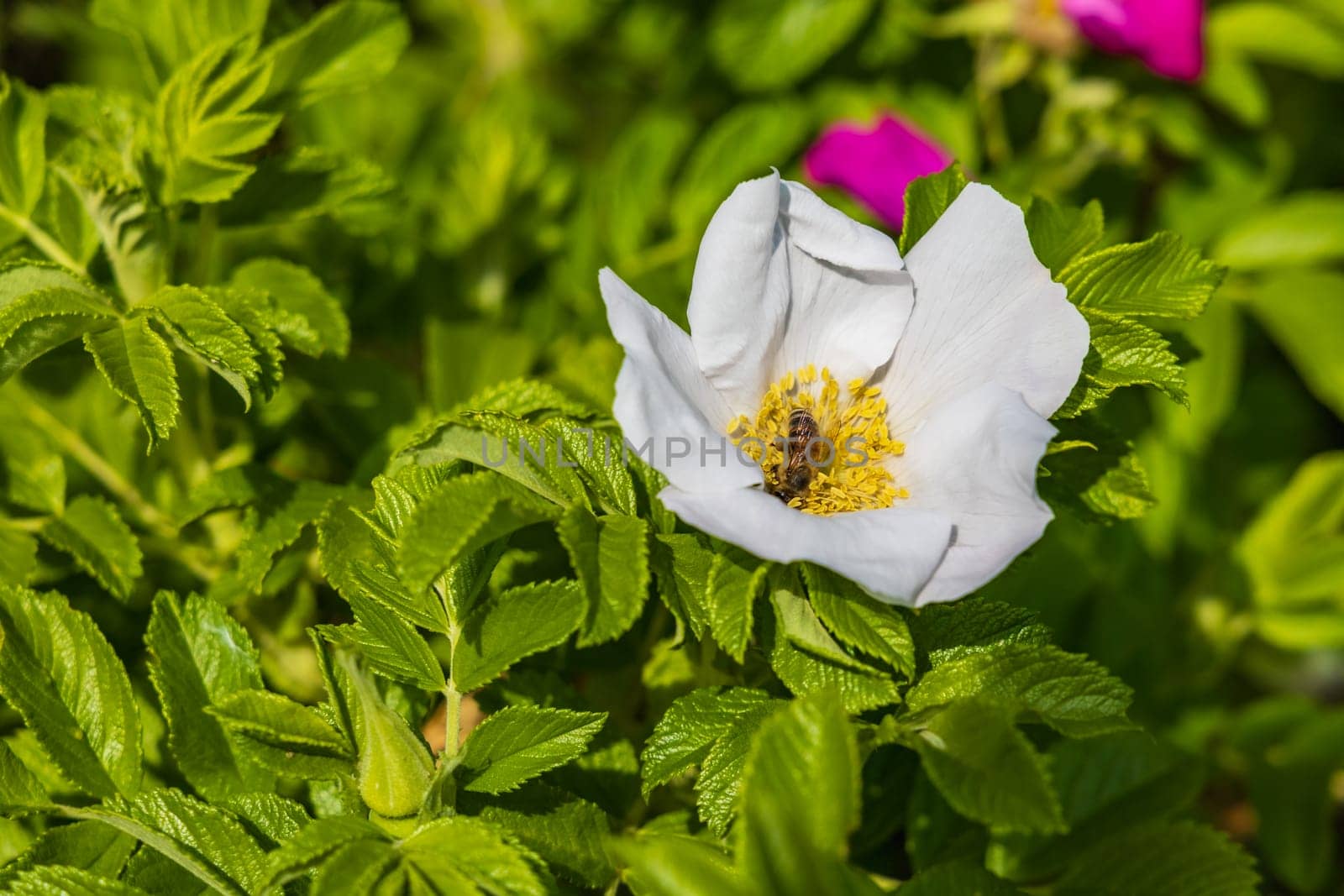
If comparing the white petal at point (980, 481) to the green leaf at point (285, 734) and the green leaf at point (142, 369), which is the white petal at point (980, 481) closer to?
the green leaf at point (285, 734)

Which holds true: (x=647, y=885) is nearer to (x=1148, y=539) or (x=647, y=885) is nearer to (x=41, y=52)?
(x=1148, y=539)

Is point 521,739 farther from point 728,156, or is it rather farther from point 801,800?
point 728,156

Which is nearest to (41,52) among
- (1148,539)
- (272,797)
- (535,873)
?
(272,797)

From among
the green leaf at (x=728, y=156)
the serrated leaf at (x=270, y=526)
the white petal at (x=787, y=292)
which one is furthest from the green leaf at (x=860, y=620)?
the green leaf at (x=728, y=156)

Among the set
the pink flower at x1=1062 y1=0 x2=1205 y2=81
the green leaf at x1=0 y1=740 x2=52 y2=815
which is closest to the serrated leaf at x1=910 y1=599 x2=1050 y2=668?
the green leaf at x1=0 y1=740 x2=52 y2=815

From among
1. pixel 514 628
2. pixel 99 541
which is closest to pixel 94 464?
pixel 99 541

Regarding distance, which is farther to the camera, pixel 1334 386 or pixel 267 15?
pixel 1334 386

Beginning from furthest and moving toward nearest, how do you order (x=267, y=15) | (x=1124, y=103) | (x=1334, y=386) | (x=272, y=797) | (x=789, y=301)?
(x=1124, y=103) → (x=1334, y=386) → (x=267, y=15) → (x=789, y=301) → (x=272, y=797)
